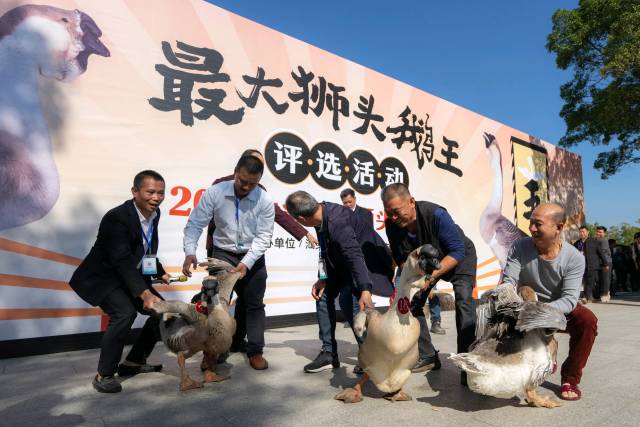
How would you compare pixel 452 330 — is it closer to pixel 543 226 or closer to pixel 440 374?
pixel 440 374

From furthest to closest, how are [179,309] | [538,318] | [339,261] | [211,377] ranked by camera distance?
[339,261], [211,377], [179,309], [538,318]

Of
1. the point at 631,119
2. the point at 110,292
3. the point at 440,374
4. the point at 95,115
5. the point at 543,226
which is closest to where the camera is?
the point at 543,226

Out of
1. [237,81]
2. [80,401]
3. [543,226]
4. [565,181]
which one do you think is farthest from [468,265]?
[565,181]

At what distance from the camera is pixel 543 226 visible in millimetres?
2977

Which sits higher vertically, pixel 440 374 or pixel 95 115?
pixel 95 115

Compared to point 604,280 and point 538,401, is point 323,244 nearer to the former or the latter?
point 538,401

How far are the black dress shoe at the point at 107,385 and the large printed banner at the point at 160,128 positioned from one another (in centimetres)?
192

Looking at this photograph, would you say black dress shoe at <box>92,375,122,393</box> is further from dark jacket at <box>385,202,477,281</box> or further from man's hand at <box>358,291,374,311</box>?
dark jacket at <box>385,202,477,281</box>

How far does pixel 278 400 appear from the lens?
3.06m

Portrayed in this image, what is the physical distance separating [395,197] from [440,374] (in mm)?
1711

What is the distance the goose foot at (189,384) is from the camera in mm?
3229

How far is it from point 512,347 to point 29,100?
5.31 meters

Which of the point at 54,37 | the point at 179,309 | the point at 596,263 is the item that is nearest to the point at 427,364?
the point at 179,309

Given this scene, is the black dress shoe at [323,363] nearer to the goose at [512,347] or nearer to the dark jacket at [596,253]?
the goose at [512,347]
